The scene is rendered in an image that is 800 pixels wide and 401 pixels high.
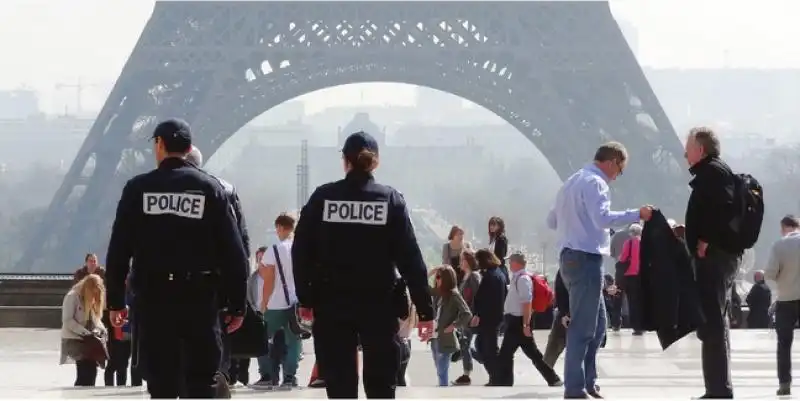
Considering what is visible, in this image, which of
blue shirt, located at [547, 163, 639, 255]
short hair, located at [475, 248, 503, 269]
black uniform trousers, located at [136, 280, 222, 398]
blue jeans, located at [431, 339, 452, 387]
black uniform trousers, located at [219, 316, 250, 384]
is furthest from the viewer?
short hair, located at [475, 248, 503, 269]

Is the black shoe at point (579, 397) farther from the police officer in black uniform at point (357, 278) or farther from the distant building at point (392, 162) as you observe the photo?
the distant building at point (392, 162)

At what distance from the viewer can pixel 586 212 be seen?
9.94 meters

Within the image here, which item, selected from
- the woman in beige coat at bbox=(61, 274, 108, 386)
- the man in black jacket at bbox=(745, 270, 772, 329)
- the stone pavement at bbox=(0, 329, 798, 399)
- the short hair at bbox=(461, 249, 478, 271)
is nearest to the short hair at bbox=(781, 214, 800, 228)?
the stone pavement at bbox=(0, 329, 798, 399)

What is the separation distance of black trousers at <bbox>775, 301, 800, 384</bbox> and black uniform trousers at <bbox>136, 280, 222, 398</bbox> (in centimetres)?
532

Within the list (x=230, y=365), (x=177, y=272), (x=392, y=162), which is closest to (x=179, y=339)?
(x=177, y=272)

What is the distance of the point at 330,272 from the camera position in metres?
7.80

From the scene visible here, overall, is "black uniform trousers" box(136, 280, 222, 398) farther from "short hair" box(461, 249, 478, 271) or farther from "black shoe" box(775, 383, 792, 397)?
"short hair" box(461, 249, 478, 271)

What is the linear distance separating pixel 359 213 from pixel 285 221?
4.35 meters

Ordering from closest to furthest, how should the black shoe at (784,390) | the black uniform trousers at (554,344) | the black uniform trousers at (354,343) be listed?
1. the black uniform trousers at (354,343)
2. the black shoe at (784,390)
3. the black uniform trousers at (554,344)

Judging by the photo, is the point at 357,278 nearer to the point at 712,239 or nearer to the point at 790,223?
the point at 712,239

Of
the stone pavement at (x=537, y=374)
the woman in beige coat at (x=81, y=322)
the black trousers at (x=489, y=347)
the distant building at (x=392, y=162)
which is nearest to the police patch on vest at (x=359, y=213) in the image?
the stone pavement at (x=537, y=374)

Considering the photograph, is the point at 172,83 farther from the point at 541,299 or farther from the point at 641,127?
the point at 541,299

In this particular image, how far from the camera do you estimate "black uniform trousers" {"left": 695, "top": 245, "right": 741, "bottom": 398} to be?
31.6ft

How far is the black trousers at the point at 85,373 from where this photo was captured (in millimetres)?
13508
